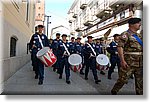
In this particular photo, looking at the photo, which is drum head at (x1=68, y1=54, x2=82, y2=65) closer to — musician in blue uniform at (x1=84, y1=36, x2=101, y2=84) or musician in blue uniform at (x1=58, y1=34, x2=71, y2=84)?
musician in blue uniform at (x1=58, y1=34, x2=71, y2=84)

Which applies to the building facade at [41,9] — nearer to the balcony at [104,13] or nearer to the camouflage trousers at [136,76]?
the camouflage trousers at [136,76]

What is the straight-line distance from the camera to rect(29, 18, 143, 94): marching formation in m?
3.82

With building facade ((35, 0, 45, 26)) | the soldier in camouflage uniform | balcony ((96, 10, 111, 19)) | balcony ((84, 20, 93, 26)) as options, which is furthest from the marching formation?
balcony ((84, 20, 93, 26))

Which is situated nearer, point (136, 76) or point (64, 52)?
point (136, 76)

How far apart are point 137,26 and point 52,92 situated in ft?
6.69

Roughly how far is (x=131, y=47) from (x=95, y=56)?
6.31 ft

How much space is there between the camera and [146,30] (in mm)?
3928

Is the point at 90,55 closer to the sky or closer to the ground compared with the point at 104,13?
closer to the ground

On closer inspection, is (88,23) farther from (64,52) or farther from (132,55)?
(132,55)

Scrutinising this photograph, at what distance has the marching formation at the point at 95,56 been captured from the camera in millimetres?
3816

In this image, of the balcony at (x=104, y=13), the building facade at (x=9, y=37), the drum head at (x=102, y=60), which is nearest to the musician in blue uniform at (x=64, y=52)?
the drum head at (x=102, y=60)

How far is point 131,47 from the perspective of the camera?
3814 mm

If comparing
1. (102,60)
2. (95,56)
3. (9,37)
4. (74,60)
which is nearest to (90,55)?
(95,56)

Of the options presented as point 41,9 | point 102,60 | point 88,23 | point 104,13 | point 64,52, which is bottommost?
point 102,60
